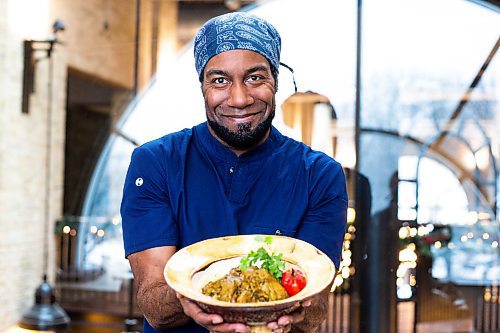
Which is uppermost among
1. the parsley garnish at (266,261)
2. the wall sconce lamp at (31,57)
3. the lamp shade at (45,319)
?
the wall sconce lamp at (31,57)

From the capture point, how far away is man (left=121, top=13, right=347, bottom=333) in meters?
1.37

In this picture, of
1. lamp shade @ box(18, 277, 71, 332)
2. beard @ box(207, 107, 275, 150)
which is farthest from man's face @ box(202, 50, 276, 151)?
lamp shade @ box(18, 277, 71, 332)

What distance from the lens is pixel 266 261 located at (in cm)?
119

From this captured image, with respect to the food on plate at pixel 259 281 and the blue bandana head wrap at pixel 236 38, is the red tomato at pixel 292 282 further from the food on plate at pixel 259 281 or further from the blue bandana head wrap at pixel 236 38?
the blue bandana head wrap at pixel 236 38

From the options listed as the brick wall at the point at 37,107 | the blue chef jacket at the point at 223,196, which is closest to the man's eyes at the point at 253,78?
the blue chef jacket at the point at 223,196

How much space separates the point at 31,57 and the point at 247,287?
394cm

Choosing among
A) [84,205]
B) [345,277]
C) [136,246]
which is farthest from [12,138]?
[136,246]

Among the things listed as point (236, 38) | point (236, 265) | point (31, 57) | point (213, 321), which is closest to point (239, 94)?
point (236, 38)

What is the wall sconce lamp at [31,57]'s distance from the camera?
468cm

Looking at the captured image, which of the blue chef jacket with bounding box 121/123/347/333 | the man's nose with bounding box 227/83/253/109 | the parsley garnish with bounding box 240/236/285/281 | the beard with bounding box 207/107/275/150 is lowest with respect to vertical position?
the parsley garnish with bounding box 240/236/285/281

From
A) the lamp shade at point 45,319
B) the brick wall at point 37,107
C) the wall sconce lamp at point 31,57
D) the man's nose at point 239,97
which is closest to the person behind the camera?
the man's nose at point 239,97

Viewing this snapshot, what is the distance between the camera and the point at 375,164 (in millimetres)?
4117

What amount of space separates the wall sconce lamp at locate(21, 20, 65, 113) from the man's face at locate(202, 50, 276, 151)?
354 centimetres

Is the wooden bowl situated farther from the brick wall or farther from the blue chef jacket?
the brick wall
